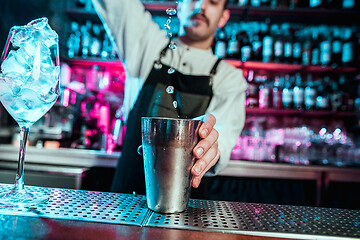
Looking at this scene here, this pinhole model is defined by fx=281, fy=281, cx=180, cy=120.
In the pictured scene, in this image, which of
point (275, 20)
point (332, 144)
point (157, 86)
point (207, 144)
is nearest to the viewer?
point (207, 144)

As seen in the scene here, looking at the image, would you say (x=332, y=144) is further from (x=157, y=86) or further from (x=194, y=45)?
(x=157, y=86)

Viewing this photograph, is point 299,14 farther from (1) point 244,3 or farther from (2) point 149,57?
(2) point 149,57

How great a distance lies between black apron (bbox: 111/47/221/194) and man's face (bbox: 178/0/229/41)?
159 mm

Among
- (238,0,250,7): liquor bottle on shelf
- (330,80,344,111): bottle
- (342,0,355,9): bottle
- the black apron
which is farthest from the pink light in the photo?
(342,0,355,9): bottle

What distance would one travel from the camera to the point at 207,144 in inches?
21.1

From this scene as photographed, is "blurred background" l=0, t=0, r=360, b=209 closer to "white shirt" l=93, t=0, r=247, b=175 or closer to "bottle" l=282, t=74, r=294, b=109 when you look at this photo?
"bottle" l=282, t=74, r=294, b=109

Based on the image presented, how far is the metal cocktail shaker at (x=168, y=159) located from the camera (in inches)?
18.6

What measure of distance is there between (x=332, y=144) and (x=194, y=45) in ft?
5.53

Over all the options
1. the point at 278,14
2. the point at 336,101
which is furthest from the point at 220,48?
the point at 336,101

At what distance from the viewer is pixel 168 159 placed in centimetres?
48

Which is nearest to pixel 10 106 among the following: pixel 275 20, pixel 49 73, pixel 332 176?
pixel 49 73

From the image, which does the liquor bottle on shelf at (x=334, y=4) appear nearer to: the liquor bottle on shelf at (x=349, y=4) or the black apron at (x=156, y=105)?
the liquor bottle on shelf at (x=349, y=4)

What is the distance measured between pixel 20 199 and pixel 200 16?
117cm

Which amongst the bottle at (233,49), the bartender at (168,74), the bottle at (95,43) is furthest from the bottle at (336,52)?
the bottle at (95,43)
